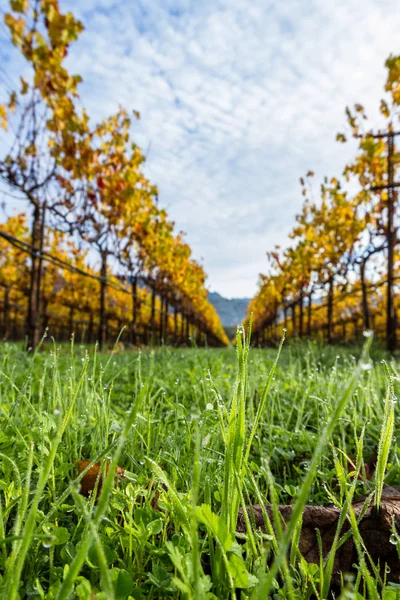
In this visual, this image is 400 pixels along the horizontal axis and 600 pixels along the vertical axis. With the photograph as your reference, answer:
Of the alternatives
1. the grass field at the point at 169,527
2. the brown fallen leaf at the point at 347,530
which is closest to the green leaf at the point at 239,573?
the grass field at the point at 169,527

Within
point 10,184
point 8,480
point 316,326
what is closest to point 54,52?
point 10,184

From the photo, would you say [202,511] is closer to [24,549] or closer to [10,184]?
[24,549]

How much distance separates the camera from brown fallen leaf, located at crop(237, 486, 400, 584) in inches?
32.0

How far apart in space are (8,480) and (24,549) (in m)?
0.54

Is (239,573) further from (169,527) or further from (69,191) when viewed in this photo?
(69,191)

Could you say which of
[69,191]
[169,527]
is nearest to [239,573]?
[169,527]

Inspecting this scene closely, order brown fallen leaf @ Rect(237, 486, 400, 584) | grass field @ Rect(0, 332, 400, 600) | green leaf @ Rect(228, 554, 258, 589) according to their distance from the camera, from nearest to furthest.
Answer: grass field @ Rect(0, 332, 400, 600), green leaf @ Rect(228, 554, 258, 589), brown fallen leaf @ Rect(237, 486, 400, 584)

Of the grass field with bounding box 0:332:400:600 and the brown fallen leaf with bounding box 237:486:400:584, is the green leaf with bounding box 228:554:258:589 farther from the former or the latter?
the brown fallen leaf with bounding box 237:486:400:584

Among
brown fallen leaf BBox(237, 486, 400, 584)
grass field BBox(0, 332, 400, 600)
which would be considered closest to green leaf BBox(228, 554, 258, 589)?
grass field BBox(0, 332, 400, 600)

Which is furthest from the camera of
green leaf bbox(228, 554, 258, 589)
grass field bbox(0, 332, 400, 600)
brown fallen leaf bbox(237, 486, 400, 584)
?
brown fallen leaf bbox(237, 486, 400, 584)

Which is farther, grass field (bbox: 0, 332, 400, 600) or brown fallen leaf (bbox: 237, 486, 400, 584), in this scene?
brown fallen leaf (bbox: 237, 486, 400, 584)

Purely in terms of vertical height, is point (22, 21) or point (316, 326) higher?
point (22, 21)

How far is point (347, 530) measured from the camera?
86cm

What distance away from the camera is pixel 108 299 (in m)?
21.5
